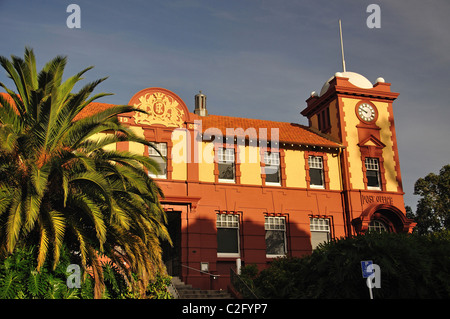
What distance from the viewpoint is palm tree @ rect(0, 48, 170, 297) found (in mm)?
14195

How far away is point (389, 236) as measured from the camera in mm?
18062

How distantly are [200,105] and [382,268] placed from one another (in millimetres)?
15508

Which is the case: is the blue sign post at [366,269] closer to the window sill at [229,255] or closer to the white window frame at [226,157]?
the window sill at [229,255]

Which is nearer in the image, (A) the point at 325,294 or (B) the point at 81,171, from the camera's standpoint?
(B) the point at 81,171

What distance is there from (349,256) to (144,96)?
12579 mm

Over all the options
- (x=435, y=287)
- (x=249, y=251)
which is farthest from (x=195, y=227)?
(x=435, y=287)

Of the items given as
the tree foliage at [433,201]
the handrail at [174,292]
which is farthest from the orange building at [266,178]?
the tree foliage at [433,201]

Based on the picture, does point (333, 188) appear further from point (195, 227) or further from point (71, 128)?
point (71, 128)

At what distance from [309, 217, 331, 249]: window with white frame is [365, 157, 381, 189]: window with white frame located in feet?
11.1

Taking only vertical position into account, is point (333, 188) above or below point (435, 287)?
above

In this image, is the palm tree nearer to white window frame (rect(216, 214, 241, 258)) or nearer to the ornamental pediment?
the ornamental pediment

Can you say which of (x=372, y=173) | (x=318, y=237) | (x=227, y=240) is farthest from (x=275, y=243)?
(x=372, y=173)
